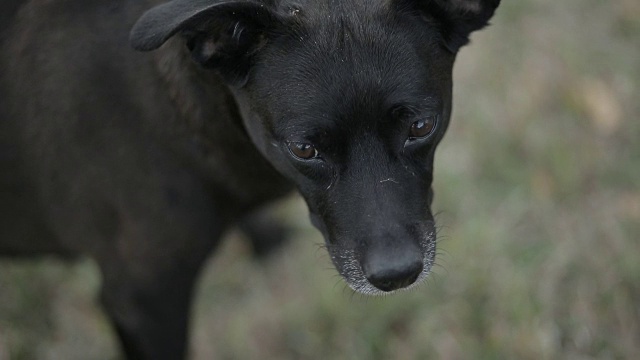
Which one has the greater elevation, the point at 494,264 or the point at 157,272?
the point at 157,272

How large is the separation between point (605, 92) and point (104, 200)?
2710 mm

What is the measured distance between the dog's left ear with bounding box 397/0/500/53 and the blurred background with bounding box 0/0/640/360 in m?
1.30

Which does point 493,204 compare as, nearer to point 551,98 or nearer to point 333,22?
point 551,98

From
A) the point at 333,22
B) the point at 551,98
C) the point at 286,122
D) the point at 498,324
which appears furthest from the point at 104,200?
the point at 551,98

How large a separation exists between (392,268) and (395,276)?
0.03 m

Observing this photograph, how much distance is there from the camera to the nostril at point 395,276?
245 cm

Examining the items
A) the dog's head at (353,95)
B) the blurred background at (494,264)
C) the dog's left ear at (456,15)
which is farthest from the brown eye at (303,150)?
the blurred background at (494,264)

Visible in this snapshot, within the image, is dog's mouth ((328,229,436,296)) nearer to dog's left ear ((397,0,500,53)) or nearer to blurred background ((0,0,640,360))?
dog's left ear ((397,0,500,53))

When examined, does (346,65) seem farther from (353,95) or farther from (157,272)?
(157,272)

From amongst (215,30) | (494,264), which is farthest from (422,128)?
(494,264)

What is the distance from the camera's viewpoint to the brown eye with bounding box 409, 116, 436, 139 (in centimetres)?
250

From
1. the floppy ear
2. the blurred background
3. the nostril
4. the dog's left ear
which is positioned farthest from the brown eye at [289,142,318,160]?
the blurred background

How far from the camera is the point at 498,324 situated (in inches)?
137

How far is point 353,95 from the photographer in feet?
7.88
